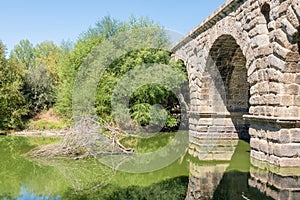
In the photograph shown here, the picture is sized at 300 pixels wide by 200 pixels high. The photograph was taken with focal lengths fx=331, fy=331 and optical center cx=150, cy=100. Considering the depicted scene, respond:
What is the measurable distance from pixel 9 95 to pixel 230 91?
10284 millimetres

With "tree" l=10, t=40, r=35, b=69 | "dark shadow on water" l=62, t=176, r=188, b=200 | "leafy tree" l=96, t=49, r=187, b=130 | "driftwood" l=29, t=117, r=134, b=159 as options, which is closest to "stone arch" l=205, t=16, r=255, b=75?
"dark shadow on water" l=62, t=176, r=188, b=200

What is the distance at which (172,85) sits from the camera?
13.0 meters

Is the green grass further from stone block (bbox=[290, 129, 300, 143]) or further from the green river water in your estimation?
stone block (bbox=[290, 129, 300, 143])

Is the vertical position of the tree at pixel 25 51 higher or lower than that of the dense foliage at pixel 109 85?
higher

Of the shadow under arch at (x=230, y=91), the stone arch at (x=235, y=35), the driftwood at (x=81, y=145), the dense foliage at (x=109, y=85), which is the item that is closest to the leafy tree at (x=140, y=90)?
the dense foliage at (x=109, y=85)

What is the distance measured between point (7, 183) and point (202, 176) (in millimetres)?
3401

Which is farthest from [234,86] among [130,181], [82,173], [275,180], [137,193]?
[137,193]

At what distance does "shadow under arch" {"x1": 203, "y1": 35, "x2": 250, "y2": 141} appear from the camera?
9930 millimetres

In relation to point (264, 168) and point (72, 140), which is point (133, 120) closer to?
point (72, 140)

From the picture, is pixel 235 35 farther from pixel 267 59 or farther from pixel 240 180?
pixel 240 180

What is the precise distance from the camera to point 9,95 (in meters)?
15.3

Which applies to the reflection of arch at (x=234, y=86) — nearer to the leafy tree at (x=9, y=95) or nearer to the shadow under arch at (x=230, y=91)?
the shadow under arch at (x=230, y=91)

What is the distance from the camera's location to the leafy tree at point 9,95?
15266mm

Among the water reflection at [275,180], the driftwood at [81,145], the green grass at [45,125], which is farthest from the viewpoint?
the green grass at [45,125]
